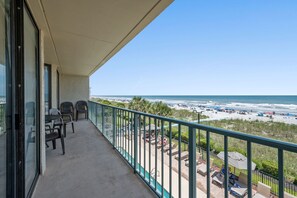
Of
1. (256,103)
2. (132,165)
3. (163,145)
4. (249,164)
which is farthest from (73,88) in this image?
(256,103)

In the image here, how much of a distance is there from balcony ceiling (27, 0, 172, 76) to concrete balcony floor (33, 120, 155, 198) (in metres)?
2.10

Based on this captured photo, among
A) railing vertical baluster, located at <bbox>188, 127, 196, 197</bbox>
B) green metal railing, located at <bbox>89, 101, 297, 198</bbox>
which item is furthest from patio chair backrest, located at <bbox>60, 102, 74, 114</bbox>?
railing vertical baluster, located at <bbox>188, 127, 196, 197</bbox>

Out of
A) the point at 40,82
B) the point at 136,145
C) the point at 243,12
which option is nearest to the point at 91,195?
the point at 136,145

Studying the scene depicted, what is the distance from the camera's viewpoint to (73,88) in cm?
665

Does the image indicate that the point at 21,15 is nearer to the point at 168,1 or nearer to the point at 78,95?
the point at 168,1

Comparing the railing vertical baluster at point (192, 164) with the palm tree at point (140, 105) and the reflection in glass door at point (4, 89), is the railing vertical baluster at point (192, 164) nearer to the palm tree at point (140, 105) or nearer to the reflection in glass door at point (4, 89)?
the reflection in glass door at point (4, 89)

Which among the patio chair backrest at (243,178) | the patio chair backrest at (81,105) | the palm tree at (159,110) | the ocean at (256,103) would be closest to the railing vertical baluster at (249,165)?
the patio chair backrest at (243,178)

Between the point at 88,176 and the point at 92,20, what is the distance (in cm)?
211

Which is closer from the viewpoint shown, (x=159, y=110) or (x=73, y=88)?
(x=73, y=88)

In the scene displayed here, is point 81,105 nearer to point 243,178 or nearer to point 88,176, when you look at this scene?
point 88,176

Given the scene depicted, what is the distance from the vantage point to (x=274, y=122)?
17.1m

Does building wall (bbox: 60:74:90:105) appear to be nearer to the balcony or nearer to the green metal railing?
the green metal railing

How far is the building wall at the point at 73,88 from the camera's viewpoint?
21.1ft

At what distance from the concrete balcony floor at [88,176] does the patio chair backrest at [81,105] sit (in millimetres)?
3751
